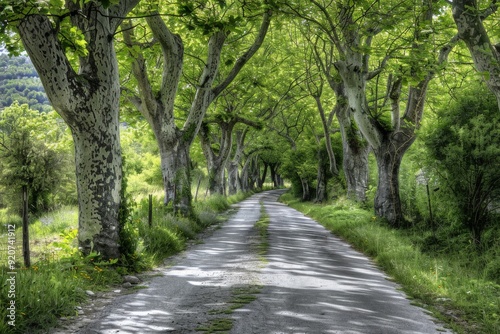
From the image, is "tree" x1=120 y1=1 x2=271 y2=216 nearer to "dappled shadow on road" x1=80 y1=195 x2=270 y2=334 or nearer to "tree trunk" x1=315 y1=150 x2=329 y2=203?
"dappled shadow on road" x1=80 y1=195 x2=270 y2=334

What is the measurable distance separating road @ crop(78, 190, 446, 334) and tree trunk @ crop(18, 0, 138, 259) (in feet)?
4.91

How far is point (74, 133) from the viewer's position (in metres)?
7.52

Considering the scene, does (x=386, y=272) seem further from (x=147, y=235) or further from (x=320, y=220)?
(x=320, y=220)

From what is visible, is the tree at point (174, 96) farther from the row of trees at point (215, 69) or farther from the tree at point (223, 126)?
the tree at point (223, 126)

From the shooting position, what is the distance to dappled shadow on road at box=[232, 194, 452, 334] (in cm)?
490

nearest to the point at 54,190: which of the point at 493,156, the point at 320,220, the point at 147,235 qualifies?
the point at 320,220

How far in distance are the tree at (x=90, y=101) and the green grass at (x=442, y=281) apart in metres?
5.48

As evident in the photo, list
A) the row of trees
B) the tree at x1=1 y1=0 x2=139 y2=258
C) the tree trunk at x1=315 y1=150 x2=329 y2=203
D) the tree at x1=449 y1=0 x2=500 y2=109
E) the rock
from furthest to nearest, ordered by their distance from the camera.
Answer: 1. the tree trunk at x1=315 y1=150 x2=329 y2=203
2. the rock
3. the row of trees
4. the tree at x1=1 y1=0 x2=139 y2=258
5. the tree at x1=449 y1=0 x2=500 y2=109

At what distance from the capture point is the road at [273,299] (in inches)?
194

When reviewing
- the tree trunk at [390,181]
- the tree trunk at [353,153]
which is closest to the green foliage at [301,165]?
the tree trunk at [353,153]

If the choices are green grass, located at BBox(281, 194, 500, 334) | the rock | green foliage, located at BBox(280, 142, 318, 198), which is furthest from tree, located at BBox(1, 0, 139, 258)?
green foliage, located at BBox(280, 142, 318, 198)

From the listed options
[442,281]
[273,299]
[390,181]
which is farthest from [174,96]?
[442,281]

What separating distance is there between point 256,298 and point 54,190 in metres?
23.1

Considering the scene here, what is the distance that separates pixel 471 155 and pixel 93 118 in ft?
27.7
